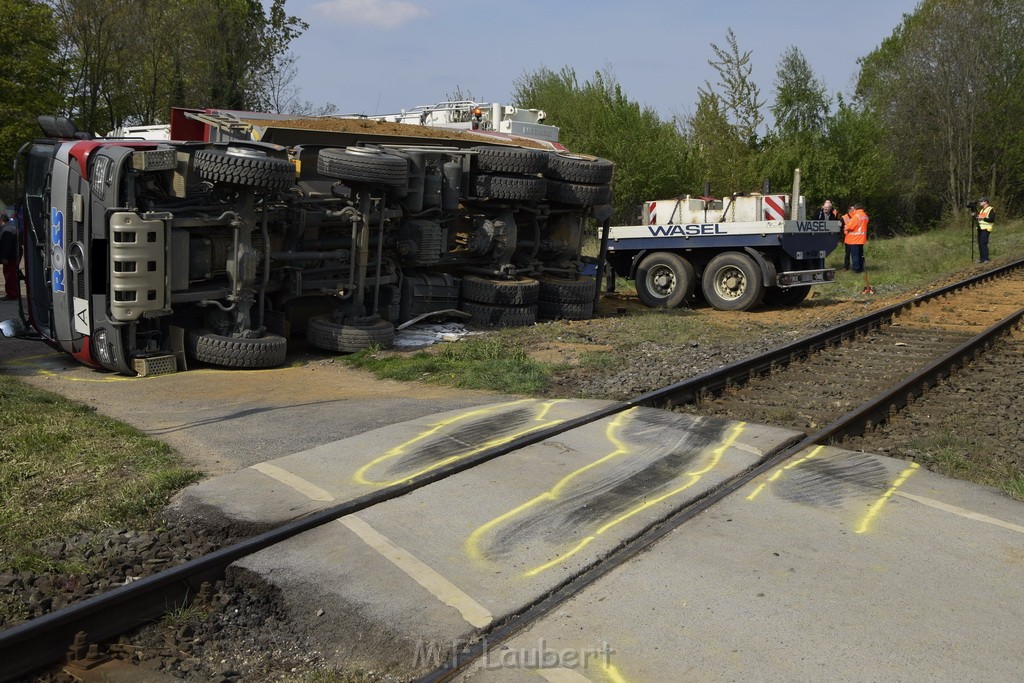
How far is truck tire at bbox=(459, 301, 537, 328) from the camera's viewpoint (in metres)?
12.6

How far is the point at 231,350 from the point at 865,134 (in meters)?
36.1

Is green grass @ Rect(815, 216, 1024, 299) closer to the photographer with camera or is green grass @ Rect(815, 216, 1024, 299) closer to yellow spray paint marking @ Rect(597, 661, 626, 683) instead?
the photographer with camera

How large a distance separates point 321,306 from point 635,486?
21.3ft

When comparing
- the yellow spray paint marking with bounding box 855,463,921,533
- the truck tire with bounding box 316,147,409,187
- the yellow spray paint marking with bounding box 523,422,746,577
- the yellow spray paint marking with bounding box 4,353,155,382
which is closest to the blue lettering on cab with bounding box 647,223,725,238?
the truck tire with bounding box 316,147,409,187

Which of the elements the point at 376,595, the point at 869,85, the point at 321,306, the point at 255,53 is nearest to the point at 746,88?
the point at 255,53

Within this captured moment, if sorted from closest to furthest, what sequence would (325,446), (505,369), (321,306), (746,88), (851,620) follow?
(851,620), (325,446), (505,369), (321,306), (746,88)

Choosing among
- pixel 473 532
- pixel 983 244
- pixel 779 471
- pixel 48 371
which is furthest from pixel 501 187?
pixel 983 244

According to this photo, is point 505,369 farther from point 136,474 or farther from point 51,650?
point 51,650

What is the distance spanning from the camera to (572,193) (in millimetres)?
13609

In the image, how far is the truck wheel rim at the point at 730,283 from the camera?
1598 centimetres

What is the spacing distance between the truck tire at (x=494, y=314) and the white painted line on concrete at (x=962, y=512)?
7154mm

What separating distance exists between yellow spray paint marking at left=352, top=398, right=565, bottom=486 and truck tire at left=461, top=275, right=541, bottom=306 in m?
4.21

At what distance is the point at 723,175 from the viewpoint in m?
35.7

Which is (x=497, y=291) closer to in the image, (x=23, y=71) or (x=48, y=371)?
(x=48, y=371)
